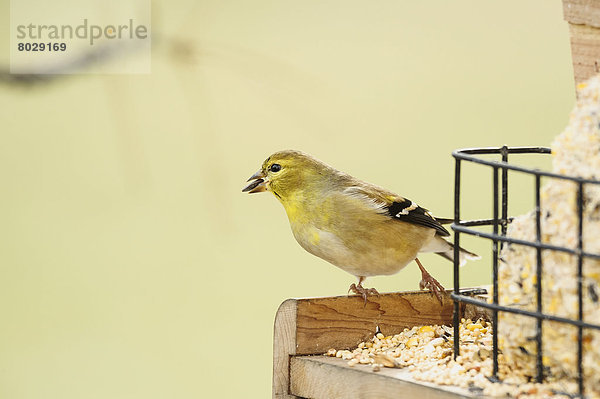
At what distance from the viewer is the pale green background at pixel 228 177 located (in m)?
7.80

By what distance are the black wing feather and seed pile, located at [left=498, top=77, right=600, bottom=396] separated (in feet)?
4.37

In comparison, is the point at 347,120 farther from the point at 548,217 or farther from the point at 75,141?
the point at 548,217

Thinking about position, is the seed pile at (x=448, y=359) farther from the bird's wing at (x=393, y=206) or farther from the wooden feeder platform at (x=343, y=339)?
the bird's wing at (x=393, y=206)

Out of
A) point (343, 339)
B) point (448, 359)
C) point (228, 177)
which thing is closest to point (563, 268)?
point (448, 359)

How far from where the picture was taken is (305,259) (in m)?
8.58

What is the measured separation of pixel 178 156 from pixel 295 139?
3.58 feet

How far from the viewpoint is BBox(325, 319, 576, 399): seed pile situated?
7.14 ft

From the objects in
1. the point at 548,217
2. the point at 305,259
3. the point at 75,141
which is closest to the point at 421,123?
the point at 305,259

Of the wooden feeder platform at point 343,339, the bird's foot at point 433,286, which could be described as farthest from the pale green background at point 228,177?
the wooden feeder platform at point 343,339

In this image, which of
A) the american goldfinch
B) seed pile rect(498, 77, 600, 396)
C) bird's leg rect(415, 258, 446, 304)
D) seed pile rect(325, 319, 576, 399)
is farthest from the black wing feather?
seed pile rect(498, 77, 600, 396)

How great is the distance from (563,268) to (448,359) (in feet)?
1.93

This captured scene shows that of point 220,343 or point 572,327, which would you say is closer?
point 572,327

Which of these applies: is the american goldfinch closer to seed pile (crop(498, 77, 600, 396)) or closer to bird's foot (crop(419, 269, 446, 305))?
bird's foot (crop(419, 269, 446, 305))

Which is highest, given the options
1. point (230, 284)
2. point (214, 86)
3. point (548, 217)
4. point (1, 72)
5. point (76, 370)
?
point (214, 86)
